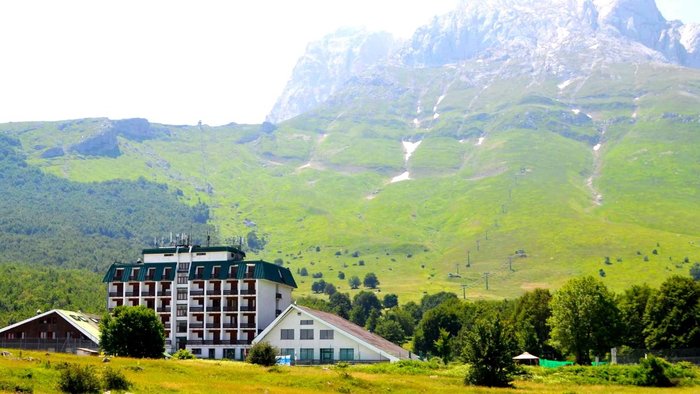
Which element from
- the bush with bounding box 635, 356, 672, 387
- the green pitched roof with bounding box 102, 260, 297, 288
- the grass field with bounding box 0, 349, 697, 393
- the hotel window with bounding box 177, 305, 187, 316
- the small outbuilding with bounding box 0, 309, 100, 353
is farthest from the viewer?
the hotel window with bounding box 177, 305, 187, 316

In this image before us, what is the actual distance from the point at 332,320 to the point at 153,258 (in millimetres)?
40836

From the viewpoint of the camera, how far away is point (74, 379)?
47344mm

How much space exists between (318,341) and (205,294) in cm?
2924

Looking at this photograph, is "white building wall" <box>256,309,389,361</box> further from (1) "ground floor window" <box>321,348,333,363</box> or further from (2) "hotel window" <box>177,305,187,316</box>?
(2) "hotel window" <box>177,305,187,316</box>

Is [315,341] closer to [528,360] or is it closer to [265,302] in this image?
[265,302]

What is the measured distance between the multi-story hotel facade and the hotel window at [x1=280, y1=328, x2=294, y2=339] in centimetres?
1604

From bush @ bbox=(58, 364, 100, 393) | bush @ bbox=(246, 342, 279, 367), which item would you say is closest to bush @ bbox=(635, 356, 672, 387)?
bush @ bbox=(246, 342, 279, 367)

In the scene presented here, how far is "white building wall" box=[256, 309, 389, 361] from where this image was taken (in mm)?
115050

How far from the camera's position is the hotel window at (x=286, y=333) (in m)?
119

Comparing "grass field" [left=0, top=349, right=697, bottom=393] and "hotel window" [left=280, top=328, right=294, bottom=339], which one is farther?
"hotel window" [left=280, top=328, right=294, bottom=339]

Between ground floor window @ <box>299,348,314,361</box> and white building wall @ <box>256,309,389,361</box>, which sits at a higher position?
white building wall @ <box>256,309,389,361</box>

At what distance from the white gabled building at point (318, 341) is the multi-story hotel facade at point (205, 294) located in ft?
52.1

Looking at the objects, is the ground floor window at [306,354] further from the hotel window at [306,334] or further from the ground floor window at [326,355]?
the hotel window at [306,334]

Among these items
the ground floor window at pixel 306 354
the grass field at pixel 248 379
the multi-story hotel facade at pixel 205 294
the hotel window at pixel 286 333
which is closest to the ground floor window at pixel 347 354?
the ground floor window at pixel 306 354
